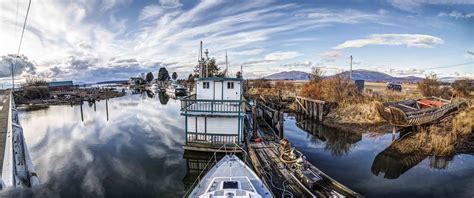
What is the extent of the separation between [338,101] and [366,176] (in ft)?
67.0

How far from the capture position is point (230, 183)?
8859 mm

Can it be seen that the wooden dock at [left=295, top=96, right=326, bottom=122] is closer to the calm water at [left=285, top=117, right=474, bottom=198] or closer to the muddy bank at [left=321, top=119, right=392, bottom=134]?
the muddy bank at [left=321, top=119, right=392, bottom=134]

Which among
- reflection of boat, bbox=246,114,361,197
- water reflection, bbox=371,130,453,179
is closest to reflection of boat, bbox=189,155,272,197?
reflection of boat, bbox=246,114,361,197

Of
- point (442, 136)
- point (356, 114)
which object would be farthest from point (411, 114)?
point (356, 114)

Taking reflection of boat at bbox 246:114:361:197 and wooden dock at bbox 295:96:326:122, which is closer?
reflection of boat at bbox 246:114:361:197

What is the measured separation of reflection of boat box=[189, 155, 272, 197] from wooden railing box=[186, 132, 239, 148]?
4.39 metres

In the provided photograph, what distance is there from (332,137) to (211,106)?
1229 centimetres

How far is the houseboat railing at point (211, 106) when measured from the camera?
15250 mm

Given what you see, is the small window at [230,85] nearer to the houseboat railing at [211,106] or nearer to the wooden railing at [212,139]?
the houseboat railing at [211,106]

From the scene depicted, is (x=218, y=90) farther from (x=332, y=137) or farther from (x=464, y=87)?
(x=464, y=87)

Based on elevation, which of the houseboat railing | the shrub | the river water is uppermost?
the shrub

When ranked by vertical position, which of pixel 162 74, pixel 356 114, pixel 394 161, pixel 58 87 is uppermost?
pixel 162 74

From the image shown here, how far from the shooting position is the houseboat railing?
15250 mm

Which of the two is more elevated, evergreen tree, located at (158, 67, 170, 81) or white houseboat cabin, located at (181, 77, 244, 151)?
evergreen tree, located at (158, 67, 170, 81)
